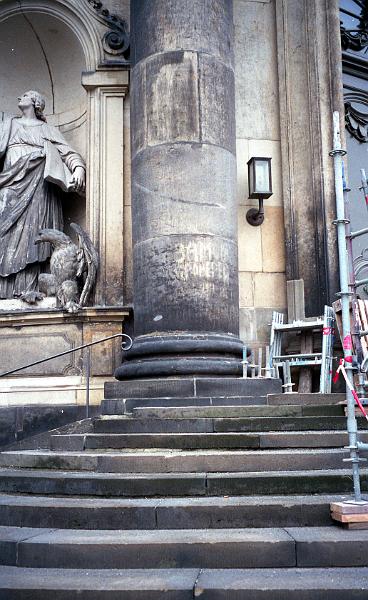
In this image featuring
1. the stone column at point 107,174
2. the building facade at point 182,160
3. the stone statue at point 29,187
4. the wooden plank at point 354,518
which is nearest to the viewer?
the wooden plank at point 354,518

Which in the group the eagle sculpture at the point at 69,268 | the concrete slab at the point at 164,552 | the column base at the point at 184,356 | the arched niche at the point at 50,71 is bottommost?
the concrete slab at the point at 164,552

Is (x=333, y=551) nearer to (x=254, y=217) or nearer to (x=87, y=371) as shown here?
(x=87, y=371)

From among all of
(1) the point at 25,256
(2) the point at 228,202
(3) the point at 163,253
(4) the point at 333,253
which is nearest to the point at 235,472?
(3) the point at 163,253

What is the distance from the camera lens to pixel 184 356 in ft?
21.2

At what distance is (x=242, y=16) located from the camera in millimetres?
8898

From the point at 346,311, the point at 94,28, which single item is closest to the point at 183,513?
the point at 346,311

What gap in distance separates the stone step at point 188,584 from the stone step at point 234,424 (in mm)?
1745

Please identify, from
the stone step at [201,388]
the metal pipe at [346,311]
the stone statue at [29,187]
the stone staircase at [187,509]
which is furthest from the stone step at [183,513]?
the stone statue at [29,187]

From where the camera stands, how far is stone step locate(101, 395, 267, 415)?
19.2 ft

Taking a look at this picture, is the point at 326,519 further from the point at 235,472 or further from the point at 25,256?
the point at 25,256

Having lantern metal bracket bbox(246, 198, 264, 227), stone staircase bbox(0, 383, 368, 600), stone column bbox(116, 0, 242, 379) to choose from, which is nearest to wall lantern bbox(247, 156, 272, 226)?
lantern metal bracket bbox(246, 198, 264, 227)

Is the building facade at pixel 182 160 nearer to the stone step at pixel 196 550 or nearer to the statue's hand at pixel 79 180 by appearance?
the statue's hand at pixel 79 180

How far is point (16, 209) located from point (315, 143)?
12.6 feet

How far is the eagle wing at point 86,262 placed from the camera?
798 cm
